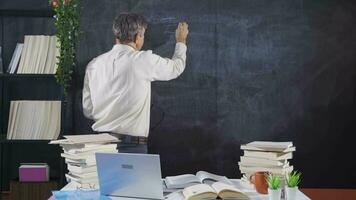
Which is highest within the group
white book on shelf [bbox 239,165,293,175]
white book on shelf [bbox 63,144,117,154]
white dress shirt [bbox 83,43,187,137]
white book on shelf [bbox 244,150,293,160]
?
white dress shirt [bbox 83,43,187,137]

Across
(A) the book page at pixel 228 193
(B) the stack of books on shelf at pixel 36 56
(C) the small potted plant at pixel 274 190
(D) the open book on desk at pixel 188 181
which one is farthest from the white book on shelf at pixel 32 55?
(C) the small potted plant at pixel 274 190

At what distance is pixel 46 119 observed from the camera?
164 inches

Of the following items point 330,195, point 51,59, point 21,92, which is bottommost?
point 330,195

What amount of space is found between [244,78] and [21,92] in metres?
1.85

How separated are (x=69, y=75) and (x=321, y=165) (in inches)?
87.5

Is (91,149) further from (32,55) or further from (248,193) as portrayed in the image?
(32,55)

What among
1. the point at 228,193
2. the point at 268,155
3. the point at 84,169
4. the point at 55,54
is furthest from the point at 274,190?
the point at 55,54

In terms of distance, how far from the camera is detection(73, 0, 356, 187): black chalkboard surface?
443 cm

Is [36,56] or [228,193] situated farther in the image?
[36,56]

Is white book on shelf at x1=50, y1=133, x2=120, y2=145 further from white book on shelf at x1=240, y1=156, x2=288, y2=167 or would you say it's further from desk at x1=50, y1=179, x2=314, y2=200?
white book on shelf at x1=240, y1=156, x2=288, y2=167

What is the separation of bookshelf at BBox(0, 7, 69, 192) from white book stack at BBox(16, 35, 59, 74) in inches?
7.9

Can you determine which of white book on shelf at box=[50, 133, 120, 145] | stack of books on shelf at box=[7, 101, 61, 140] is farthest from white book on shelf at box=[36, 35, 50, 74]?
white book on shelf at box=[50, 133, 120, 145]

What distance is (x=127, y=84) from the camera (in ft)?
11.5

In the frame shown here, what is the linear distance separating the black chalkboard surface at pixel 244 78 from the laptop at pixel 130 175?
77.2 inches
